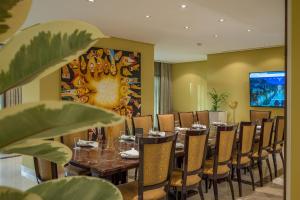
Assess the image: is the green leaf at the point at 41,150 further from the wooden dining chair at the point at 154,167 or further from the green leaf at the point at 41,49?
the wooden dining chair at the point at 154,167

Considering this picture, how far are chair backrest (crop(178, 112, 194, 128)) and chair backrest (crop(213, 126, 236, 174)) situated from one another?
186 cm

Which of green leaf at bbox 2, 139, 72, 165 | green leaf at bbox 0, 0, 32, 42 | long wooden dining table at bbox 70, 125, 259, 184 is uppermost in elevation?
green leaf at bbox 0, 0, 32, 42

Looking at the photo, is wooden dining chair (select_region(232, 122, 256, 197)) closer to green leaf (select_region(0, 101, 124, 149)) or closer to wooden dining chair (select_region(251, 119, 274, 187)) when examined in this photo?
wooden dining chair (select_region(251, 119, 274, 187))

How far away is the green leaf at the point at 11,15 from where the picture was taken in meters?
0.33

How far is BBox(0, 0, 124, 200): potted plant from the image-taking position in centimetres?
32

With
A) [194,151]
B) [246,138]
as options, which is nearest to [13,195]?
[194,151]

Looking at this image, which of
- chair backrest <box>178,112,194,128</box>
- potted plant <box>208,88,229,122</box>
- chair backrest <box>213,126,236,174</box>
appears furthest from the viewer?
potted plant <box>208,88,229,122</box>

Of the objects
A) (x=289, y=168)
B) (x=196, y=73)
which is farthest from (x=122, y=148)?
(x=196, y=73)

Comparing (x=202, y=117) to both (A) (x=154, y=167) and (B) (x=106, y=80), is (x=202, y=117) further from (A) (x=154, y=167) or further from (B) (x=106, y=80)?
(A) (x=154, y=167)

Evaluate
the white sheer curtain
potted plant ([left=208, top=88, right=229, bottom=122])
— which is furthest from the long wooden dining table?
the white sheer curtain

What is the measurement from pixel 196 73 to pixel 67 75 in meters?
6.13

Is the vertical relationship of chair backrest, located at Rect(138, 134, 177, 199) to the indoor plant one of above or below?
below

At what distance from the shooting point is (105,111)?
1.06 ft

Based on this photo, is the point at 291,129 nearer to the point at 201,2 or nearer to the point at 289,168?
the point at 289,168
